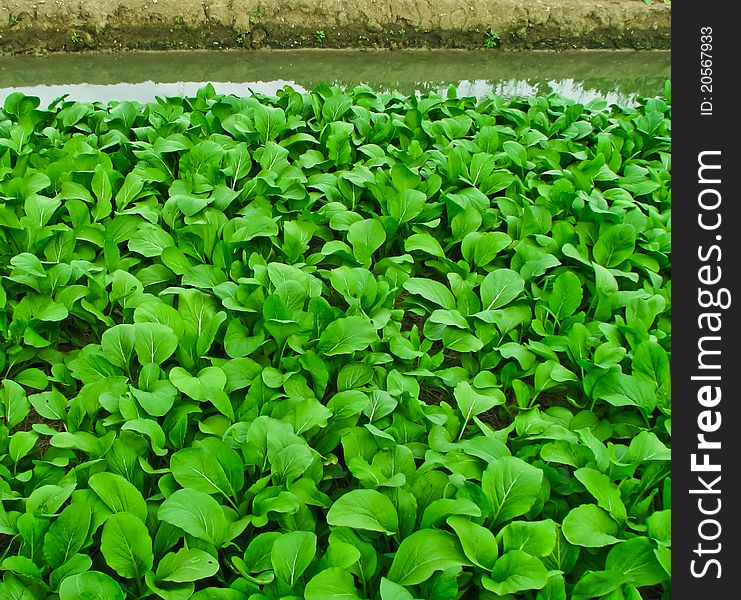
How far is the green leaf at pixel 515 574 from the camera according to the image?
147 cm

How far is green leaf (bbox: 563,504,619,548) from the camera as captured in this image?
1615 mm

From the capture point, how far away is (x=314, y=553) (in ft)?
4.96

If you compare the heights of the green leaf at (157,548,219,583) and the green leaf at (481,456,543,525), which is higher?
the green leaf at (481,456,543,525)

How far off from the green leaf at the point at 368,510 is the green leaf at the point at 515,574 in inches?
9.8

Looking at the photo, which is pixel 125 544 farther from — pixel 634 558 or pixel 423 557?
pixel 634 558

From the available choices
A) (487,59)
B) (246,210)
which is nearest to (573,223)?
(246,210)

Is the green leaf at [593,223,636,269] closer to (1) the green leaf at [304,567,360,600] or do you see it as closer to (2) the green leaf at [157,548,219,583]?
(1) the green leaf at [304,567,360,600]

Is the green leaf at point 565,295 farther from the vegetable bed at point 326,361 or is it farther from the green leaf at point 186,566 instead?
the green leaf at point 186,566

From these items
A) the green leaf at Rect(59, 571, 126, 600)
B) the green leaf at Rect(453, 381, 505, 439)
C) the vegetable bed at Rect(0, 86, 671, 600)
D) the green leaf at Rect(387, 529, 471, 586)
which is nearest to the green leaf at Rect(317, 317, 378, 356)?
the vegetable bed at Rect(0, 86, 671, 600)

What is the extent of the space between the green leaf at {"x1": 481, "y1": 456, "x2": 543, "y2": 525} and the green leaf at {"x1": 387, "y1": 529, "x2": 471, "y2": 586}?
0.17 meters

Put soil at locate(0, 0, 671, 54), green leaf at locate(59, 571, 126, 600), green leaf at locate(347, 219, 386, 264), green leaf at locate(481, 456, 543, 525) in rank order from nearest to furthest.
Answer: green leaf at locate(59, 571, 126, 600), green leaf at locate(481, 456, 543, 525), green leaf at locate(347, 219, 386, 264), soil at locate(0, 0, 671, 54)

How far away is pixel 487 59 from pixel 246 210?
6.19m

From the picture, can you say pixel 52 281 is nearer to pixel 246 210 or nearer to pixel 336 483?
pixel 246 210
